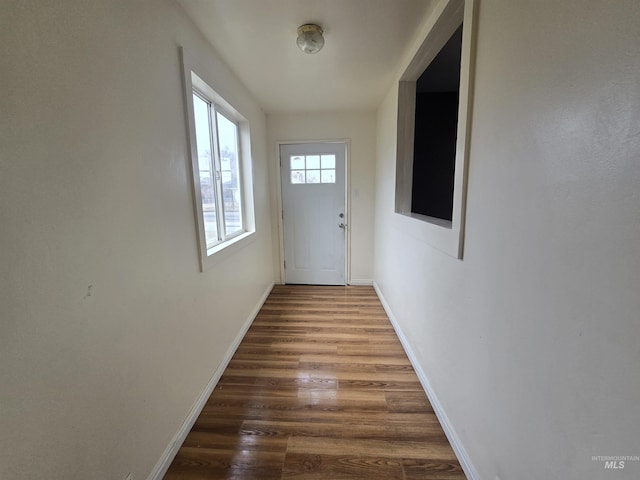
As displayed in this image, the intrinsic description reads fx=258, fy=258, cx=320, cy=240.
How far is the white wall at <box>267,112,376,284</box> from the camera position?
3.34m

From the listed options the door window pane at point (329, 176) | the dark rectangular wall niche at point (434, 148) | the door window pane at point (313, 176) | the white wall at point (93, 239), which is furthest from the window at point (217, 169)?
the dark rectangular wall niche at point (434, 148)

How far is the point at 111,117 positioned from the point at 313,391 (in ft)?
5.93

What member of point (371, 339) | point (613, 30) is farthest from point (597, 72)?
point (371, 339)

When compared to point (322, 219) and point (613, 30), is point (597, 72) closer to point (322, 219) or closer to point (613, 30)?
point (613, 30)

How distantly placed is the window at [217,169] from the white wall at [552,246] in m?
1.47

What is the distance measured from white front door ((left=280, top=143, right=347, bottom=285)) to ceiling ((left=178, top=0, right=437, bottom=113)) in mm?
845

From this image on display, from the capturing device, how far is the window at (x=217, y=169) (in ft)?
5.14

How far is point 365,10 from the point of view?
1478 millimetres

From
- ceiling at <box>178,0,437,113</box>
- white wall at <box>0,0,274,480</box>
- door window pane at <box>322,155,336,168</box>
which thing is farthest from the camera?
door window pane at <box>322,155,336,168</box>

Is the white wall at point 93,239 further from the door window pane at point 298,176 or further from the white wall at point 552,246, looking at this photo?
the door window pane at point 298,176

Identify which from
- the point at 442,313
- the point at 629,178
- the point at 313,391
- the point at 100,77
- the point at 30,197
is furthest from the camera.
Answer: the point at 313,391

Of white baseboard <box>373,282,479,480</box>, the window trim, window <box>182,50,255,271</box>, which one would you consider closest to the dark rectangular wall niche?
the window trim

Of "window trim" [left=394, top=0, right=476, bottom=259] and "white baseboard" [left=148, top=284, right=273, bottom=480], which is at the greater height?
"window trim" [left=394, top=0, right=476, bottom=259]

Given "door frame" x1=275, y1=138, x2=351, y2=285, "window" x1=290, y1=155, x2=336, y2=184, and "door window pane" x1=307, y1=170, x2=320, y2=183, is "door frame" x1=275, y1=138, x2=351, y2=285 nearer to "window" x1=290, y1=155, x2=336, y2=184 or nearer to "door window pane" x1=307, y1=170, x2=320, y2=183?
"window" x1=290, y1=155, x2=336, y2=184
